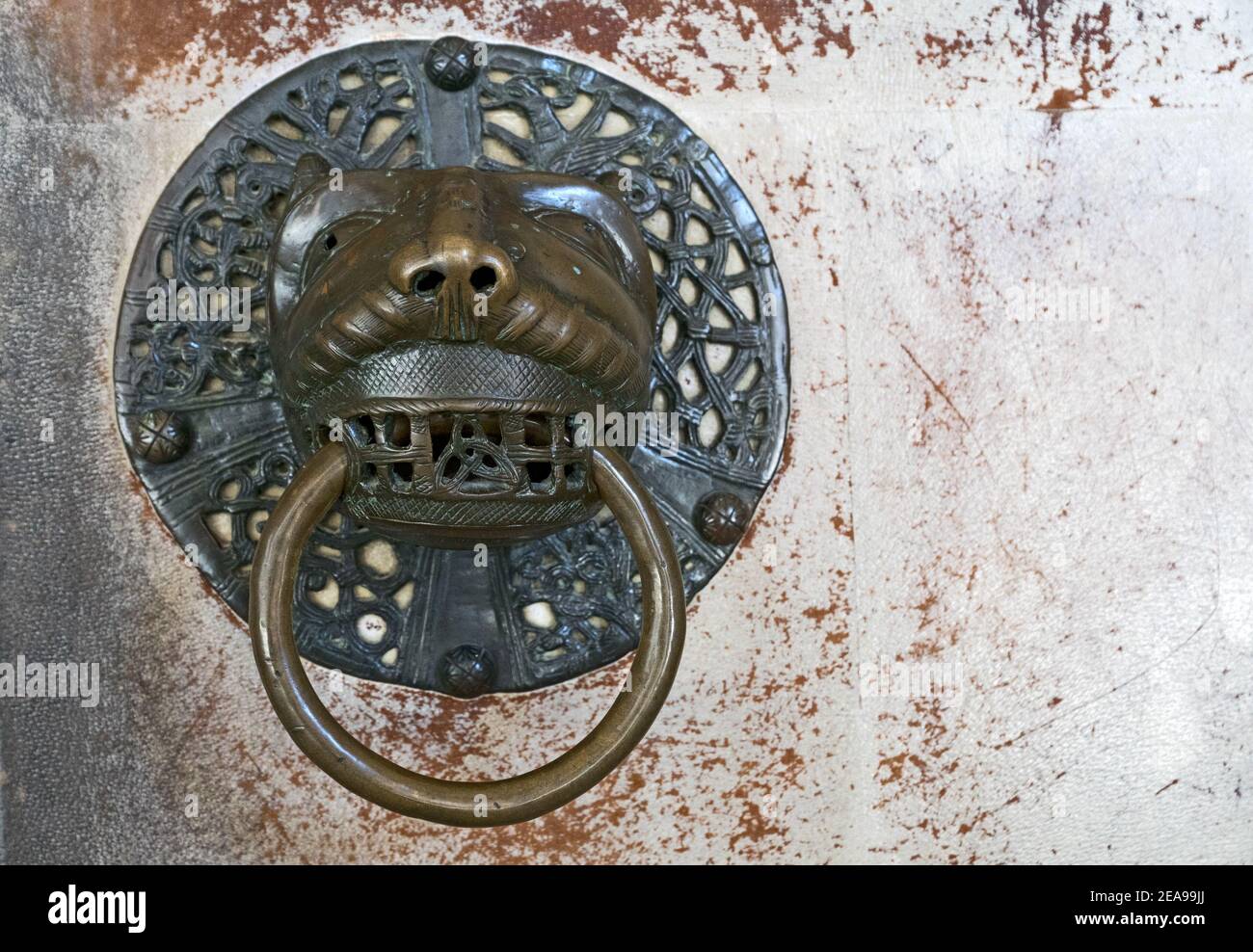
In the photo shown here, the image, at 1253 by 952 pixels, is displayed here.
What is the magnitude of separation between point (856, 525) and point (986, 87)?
325 mm

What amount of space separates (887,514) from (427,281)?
0.40 meters

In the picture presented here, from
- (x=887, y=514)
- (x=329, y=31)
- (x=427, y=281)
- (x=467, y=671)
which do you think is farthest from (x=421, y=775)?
(x=329, y=31)

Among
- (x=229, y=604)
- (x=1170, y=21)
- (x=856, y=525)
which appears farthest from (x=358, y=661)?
(x=1170, y=21)

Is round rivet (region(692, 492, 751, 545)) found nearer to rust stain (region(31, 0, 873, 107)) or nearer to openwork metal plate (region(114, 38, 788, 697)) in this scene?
openwork metal plate (region(114, 38, 788, 697))

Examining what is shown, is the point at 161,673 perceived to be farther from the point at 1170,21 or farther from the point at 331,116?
the point at 1170,21

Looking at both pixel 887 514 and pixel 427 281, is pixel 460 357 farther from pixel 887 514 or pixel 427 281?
pixel 887 514

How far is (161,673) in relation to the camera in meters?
0.86

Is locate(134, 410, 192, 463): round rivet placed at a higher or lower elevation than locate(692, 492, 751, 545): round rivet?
higher

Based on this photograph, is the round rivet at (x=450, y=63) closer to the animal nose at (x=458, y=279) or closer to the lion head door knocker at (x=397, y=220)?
the lion head door knocker at (x=397, y=220)

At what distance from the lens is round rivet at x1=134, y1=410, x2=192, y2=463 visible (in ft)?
2.74

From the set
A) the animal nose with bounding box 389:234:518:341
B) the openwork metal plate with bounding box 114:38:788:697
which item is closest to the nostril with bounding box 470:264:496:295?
the animal nose with bounding box 389:234:518:341

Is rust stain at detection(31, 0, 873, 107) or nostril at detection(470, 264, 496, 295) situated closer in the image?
nostril at detection(470, 264, 496, 295)

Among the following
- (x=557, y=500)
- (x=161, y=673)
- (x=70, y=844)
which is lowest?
(x=70, y=844)

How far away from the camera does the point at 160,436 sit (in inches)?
32.9
